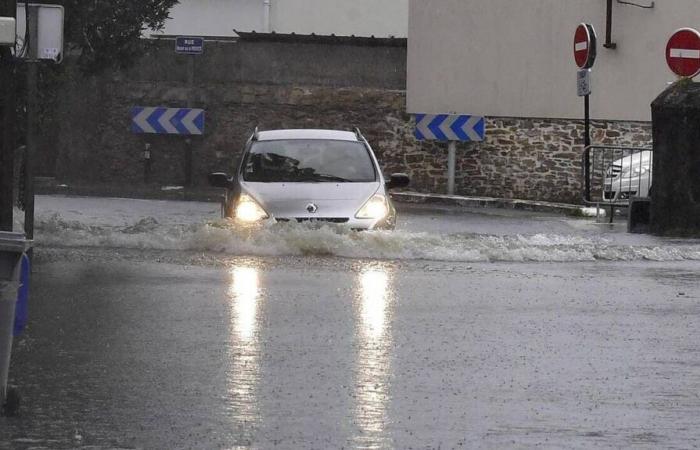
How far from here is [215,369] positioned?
9680 millimetres

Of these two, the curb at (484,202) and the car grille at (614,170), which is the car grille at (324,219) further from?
the curb at (484,202)

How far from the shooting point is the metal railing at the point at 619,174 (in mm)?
25422

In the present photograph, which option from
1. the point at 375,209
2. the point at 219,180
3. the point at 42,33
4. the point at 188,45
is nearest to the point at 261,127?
the point at 188,45

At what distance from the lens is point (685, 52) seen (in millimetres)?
22109

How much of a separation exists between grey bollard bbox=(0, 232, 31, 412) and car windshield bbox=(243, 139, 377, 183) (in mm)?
10031

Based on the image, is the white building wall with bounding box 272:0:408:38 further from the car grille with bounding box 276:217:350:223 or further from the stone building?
the car grille with bounding box 276:217:350:223

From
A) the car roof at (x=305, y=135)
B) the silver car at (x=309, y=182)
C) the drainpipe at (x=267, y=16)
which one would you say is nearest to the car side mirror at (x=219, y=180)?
the silver car at (x=309, y=182)

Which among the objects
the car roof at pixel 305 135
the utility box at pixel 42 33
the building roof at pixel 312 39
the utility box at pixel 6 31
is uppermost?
the building roof at pixel 312 39

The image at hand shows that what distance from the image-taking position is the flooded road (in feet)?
26.6

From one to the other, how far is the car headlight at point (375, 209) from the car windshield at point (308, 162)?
0.45m

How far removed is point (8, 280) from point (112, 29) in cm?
1935

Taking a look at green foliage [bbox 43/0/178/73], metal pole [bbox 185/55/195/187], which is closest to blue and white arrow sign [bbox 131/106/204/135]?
metal pole [bbox 185/55/195/187]

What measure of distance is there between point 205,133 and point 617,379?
24777 mm

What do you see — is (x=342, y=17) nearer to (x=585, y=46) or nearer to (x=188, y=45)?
(x=188, y=45)
